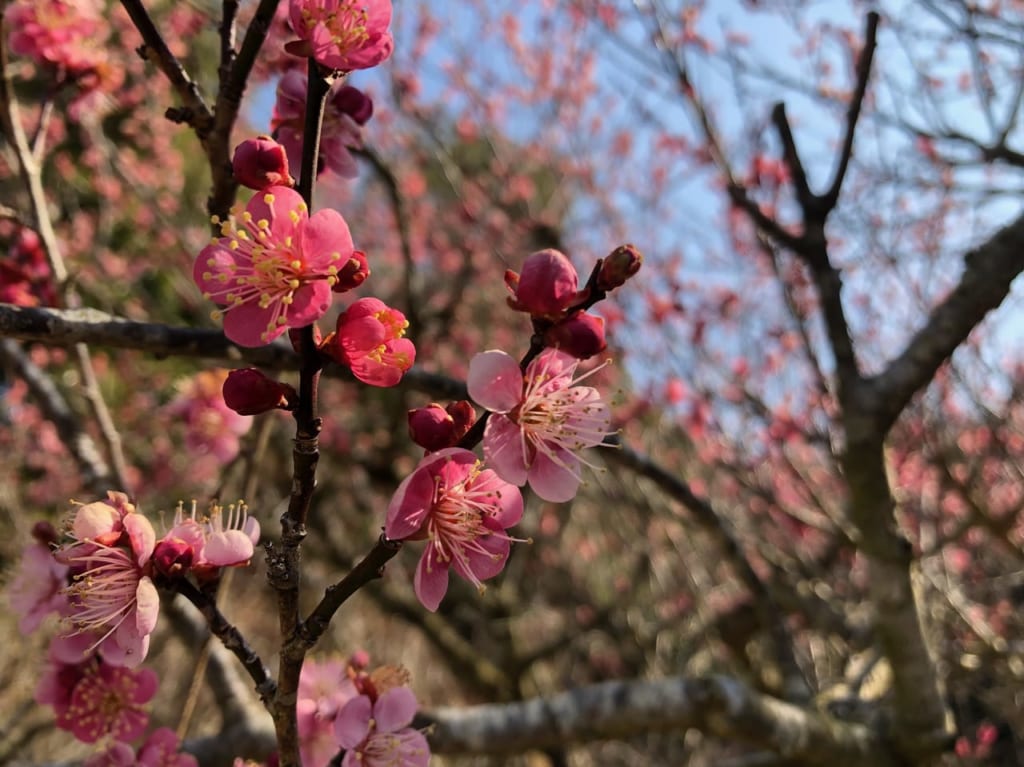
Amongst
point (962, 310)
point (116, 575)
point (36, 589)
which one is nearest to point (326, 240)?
point (116, 575)

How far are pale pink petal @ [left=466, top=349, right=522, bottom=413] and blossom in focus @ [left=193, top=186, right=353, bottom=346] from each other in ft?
0.63

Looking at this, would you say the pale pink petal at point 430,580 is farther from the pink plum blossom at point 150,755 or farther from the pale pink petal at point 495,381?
the pink plum blossom at point 150,755

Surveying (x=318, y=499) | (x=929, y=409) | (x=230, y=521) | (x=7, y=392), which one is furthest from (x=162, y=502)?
(x=929, y=409)

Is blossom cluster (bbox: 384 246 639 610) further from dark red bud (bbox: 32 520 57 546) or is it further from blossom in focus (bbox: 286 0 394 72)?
dark red bud (bbox: 32 520 57 546)

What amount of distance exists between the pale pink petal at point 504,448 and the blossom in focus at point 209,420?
1.60 m

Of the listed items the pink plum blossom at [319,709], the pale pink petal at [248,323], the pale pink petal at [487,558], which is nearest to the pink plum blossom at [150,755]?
the pink plum blossom at [319,709]

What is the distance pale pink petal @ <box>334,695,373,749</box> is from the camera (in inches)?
37.9

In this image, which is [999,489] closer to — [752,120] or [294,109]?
[752,120]

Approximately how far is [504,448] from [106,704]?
0.79 m

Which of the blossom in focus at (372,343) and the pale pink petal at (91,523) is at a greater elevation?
the blossom in focus at (372,343)

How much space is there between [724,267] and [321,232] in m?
5.17

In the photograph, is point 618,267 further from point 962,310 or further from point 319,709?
point 962,310

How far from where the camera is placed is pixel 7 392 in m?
5.11

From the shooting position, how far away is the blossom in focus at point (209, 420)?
232cm
